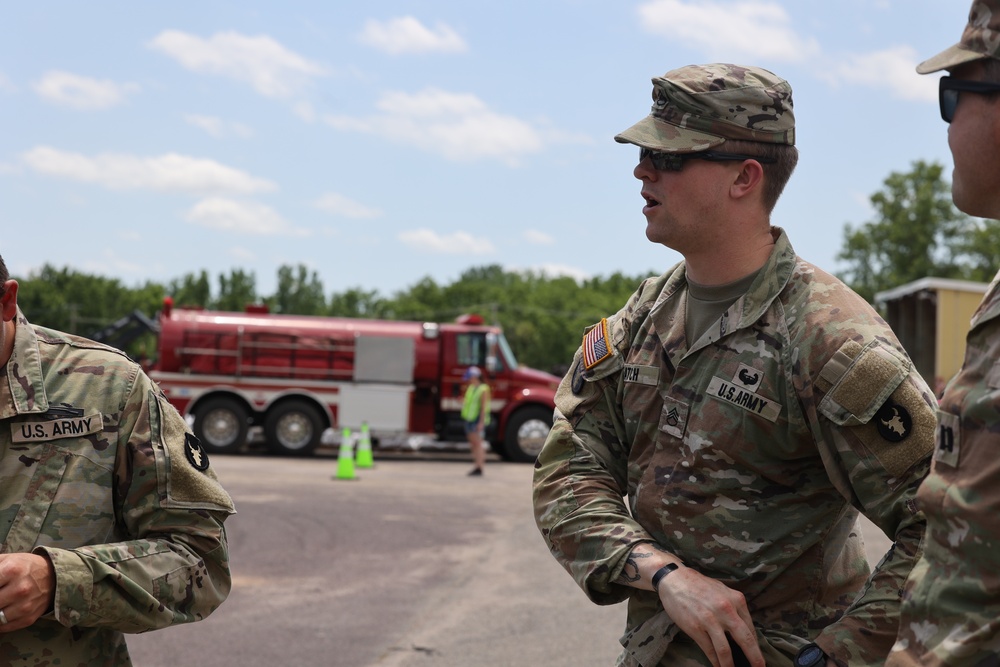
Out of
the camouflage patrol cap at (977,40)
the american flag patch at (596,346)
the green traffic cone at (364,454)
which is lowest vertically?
the green traffic cone at (364,454)

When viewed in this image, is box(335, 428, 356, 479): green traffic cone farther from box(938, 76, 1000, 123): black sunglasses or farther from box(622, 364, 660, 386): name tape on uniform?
box(938, 76, 1000, 123): black sunglasses

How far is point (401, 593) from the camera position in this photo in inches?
319

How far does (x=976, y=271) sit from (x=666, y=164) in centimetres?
5589

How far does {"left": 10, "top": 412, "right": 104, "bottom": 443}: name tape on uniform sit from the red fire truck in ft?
59.6

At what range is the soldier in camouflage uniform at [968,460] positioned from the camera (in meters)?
1.51

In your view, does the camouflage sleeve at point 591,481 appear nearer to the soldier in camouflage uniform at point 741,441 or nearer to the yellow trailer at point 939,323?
the soldier in camouflage uniform at point 741,441

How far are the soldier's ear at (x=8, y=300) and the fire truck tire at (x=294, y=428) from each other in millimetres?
18546

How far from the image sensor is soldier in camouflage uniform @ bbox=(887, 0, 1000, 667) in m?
1.51

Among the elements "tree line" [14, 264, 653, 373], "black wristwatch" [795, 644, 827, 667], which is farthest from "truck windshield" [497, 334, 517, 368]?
"tree line" [14, 264, 653, 373]

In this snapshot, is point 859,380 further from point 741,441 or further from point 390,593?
point 390,593

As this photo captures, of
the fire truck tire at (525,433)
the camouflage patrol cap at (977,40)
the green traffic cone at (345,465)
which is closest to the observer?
the camouflage patrol cap at (977,40)

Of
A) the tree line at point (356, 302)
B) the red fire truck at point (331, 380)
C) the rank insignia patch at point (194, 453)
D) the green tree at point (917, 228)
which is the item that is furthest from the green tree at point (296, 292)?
the rank insignia patch at point (194, 453)

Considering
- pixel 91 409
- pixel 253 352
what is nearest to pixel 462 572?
pixel 91 409

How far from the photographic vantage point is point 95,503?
248 cm
